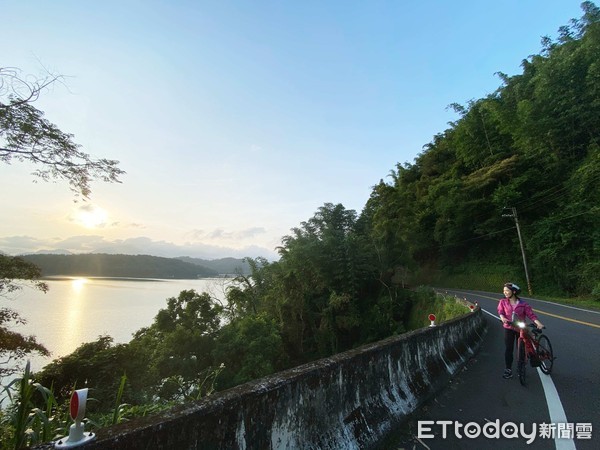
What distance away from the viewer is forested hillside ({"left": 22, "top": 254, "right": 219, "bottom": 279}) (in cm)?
8700

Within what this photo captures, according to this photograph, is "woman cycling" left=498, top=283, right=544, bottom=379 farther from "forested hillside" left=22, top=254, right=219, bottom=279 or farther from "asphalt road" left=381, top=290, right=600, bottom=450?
"forested hillside" left=22, top=254, right=219, bottom=279

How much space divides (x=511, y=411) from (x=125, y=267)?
137292 millimetres

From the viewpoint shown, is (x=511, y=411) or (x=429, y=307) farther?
(x=429, y=307)

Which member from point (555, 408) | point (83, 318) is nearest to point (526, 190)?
point (555, 408)

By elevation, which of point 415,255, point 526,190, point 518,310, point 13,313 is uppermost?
point 526,190

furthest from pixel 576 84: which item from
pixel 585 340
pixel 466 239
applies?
pixel 585 340

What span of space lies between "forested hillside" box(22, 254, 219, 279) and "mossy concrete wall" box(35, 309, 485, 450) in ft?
310

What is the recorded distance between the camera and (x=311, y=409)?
289cm

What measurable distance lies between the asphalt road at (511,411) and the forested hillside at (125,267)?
94.6m

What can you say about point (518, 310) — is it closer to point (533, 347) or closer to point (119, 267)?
point (533, 347)

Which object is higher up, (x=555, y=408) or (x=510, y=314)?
(x=510, y=314)

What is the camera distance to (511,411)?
4324 millimetres

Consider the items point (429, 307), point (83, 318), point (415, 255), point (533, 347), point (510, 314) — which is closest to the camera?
point (533, 347)

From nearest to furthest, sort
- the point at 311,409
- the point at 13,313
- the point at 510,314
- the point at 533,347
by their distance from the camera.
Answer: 1. the point at 311,409
2. the point at 533,347
3. the point at 510,314
4. the point at 13,313
